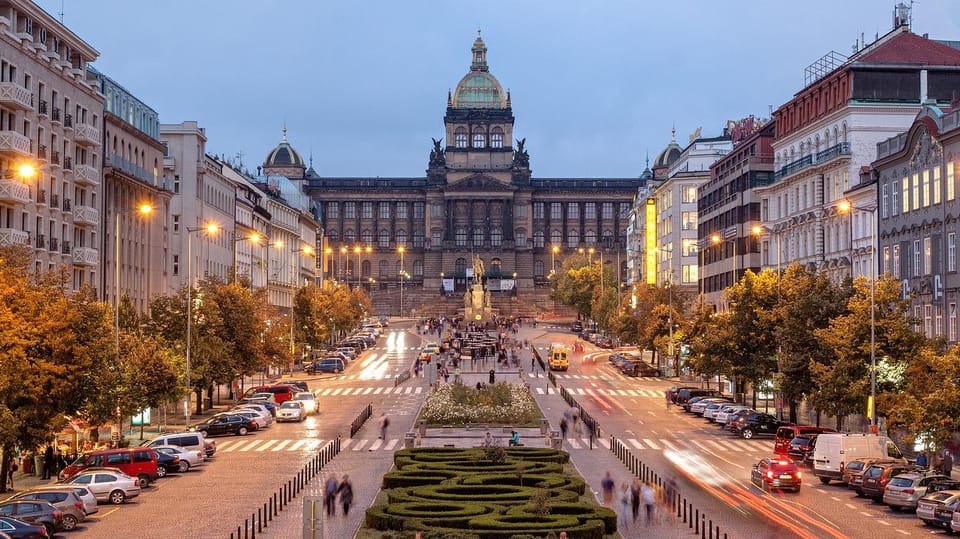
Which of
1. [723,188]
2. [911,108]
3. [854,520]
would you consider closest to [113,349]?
[854,520]

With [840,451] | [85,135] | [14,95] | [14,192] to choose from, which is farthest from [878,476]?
[85,135]

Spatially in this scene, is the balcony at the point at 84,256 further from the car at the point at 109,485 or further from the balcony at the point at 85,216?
the car at the point at 109,485

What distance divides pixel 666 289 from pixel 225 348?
2261 inches

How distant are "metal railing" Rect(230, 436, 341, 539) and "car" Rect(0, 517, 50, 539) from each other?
5.09 metres

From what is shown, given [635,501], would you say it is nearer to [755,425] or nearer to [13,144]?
[755,425]

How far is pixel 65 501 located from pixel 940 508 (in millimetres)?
26010

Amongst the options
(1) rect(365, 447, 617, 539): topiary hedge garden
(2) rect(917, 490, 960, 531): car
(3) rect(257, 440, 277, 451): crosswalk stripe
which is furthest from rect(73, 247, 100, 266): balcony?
(2) rect(917, 490, 960, 531): car

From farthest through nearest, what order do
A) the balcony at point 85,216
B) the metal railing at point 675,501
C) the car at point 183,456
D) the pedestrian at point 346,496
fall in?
the balcony at point 85,216
the car at point 183,456
the pedestrian at point 346,496
the metal railing at point 675,501

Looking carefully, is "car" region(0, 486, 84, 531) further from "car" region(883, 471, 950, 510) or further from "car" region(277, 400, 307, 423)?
"car" region(277, 400, 307, 423)

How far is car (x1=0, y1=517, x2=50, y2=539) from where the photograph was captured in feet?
132

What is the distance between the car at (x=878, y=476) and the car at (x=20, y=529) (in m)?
28.1

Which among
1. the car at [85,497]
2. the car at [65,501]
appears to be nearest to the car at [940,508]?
the car at [65,501]

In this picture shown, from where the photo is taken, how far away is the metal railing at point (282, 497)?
44750mm

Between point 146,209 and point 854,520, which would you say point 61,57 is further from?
point 854,520
